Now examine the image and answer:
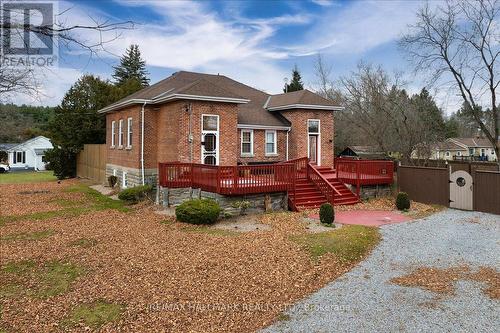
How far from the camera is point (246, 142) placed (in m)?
19.4

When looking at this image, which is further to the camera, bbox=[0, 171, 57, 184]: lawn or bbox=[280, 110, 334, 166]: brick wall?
bbox=[0, 171, 57, 184]: lawn

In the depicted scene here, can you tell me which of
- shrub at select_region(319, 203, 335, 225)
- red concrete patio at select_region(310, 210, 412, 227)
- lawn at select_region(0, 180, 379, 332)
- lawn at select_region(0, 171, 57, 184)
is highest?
lawn at select_region(0, 171, 57, 184)

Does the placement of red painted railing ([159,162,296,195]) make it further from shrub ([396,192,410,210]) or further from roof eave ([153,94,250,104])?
shrub ([396,192,410,210])

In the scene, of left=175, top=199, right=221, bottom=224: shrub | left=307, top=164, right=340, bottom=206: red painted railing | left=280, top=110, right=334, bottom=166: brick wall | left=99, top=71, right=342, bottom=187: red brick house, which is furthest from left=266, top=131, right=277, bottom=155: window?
left=175, top=199, right=221, bottom=224: shrub

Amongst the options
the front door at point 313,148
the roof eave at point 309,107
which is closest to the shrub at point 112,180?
the roof eave at point 309,107

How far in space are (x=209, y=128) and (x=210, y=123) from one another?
0.24m

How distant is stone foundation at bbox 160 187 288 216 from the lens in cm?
1308

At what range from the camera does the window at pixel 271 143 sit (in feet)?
66.0

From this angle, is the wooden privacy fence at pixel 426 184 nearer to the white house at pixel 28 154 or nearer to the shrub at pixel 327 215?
the shrub at pixel 327 215

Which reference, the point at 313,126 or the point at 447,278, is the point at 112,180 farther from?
the point at 447,278

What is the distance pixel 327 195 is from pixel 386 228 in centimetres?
410

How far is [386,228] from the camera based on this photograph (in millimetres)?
11383

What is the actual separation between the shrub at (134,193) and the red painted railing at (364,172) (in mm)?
9593

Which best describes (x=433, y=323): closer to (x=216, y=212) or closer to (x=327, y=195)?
(x=216, y=212)
